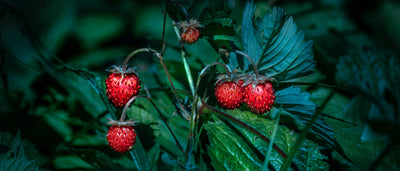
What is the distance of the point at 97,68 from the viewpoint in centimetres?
138

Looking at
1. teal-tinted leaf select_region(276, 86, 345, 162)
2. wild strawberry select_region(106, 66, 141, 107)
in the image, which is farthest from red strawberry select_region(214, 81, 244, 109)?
wild strawberry select_region(106, 66, 141, 107)

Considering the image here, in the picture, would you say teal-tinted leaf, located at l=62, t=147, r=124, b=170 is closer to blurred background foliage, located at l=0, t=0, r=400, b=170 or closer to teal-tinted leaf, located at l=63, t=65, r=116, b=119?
blurred background foliage, located at l=0, t=0, r=400, b=170

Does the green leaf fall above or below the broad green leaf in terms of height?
above

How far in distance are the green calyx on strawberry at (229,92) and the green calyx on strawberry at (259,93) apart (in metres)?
0.02

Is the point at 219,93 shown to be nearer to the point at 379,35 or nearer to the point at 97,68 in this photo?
the point at 97,68

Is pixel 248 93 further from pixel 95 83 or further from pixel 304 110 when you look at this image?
pixel 95 83

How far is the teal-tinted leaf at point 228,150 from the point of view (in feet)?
2.27

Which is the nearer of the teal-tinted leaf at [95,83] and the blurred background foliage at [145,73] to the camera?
the blurred background foliage at [145,73]

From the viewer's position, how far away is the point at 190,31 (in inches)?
28.4

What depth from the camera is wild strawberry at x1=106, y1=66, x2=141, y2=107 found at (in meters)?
0.73

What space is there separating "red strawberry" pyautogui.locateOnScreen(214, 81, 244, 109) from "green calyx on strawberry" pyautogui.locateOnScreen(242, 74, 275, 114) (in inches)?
1.1

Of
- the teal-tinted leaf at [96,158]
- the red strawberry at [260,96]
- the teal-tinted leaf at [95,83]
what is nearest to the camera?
the teal-tinted leaf at [96,158]

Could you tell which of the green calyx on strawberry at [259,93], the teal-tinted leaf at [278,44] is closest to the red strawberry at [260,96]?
the green calyx on strawberry at [259,93]

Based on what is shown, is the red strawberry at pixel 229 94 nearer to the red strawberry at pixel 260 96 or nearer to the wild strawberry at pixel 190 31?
the red strawberry at pixel 260 96
